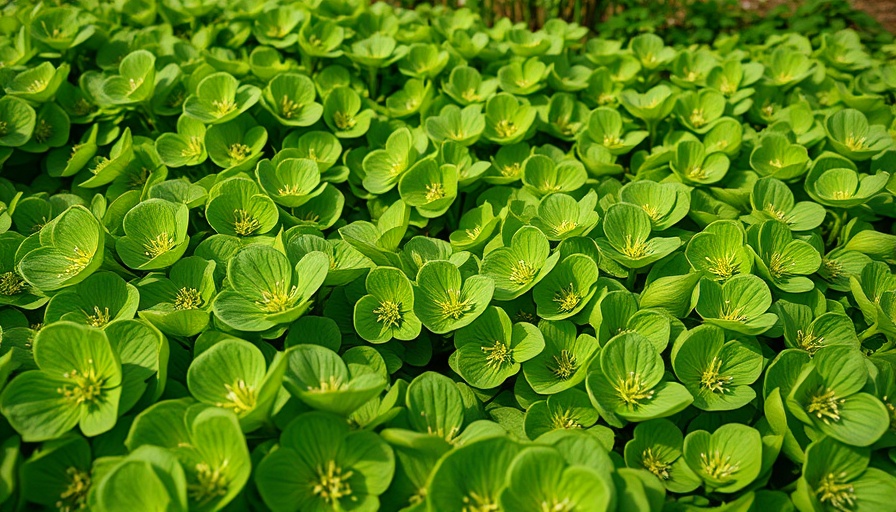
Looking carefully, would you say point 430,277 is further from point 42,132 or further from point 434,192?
point 42,132

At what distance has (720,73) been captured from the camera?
10.5 feet

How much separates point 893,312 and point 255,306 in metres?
2.07

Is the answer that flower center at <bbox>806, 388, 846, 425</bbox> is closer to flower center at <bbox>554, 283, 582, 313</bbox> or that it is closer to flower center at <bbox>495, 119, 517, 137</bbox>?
flower center at <bbox>554, 283, 582, 313</bbox>

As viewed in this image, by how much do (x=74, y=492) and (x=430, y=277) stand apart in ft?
3.59

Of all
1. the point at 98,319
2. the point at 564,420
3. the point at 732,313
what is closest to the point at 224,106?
the point at 98,319

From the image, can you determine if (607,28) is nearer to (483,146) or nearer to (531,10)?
(531,10)

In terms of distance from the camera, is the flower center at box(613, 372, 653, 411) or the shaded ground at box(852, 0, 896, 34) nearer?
the flower center at box(613, 372, 653, 411)

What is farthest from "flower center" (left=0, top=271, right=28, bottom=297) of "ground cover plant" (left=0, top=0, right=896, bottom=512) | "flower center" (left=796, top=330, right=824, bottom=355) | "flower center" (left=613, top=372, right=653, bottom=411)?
"flower center" (left=796, top=330, right=824, bottom=355)

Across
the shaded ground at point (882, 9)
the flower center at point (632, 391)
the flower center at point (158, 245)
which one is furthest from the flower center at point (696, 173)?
the shaded ground at point (882, 9)

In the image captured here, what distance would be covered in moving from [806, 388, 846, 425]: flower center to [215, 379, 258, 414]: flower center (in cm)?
151

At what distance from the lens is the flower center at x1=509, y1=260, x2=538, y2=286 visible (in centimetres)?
200

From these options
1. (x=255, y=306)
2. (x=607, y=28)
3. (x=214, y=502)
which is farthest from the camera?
(x=607, y=28)

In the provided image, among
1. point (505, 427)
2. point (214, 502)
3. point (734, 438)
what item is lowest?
point (505, 427)

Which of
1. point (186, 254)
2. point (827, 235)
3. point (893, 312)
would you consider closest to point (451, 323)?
point (186, 254)
